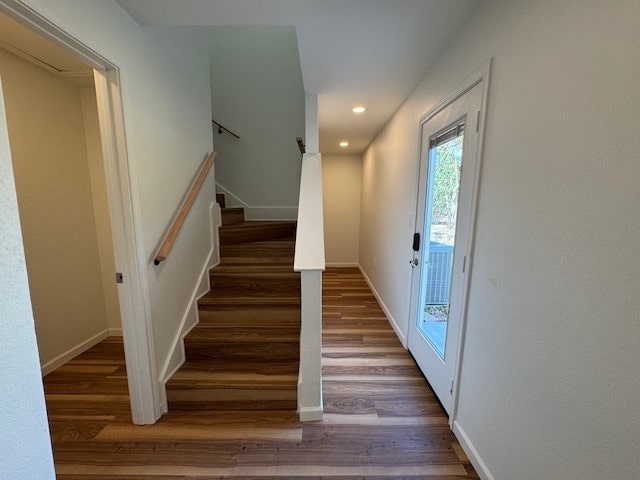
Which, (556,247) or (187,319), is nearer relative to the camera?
(556,247)

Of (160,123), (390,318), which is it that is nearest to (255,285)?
(160,123)

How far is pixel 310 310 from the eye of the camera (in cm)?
155

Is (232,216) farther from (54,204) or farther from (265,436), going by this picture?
(265,436)

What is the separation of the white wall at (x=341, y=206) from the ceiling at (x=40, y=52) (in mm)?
3463

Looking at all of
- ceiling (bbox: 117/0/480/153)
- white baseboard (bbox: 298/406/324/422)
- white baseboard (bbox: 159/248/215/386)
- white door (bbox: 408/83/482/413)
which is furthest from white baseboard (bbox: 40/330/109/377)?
white door (bbox: 408/83/482/413)

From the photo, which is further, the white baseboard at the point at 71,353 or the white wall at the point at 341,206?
the white wall at the point at 341,206

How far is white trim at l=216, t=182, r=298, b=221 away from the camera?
3.77 metres

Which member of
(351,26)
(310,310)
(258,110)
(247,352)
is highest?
(258,110)

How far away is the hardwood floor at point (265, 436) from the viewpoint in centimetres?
139

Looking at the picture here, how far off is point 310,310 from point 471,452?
1.12 meters

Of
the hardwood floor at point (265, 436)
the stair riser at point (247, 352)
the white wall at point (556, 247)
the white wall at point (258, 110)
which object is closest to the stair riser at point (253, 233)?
the white wall at point (258, 110)

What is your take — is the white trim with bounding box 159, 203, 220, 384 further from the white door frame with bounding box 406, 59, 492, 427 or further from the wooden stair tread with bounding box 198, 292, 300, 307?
the white door frame with bounding box 406, 59, 492, 427

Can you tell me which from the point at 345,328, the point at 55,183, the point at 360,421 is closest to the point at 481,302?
the point at 360,421

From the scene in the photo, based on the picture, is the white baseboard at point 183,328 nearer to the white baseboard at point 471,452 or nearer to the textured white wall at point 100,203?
the textured white wall at point 100,203
